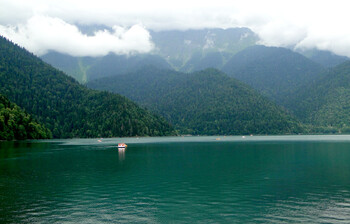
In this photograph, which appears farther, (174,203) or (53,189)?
(53,189)

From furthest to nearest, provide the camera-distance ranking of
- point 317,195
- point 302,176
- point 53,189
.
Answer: point 302,176, point 53,189, point 317,195

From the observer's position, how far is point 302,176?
69.3 meters

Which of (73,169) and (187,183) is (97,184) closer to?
(187,183)

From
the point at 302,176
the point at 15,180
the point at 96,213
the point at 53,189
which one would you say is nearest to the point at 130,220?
the point at 96,213

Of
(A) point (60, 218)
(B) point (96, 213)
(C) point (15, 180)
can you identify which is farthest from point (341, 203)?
(C) point (15, 180)

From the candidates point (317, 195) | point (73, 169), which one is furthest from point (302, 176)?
point (73, 169)

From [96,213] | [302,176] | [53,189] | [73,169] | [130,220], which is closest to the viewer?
[130,220]

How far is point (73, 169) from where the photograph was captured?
82812 mm

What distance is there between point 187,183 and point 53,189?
73.6 ft

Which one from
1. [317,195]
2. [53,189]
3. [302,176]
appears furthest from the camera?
[302,176]

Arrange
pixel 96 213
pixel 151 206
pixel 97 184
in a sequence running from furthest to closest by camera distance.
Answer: pixel 97 184, pixel 151 206, pixel 96 213

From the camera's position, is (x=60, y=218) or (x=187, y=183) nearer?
(x=60, y=218)

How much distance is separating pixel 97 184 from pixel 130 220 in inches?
992

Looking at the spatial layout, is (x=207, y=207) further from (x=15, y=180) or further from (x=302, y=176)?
(x=15, y=180)
